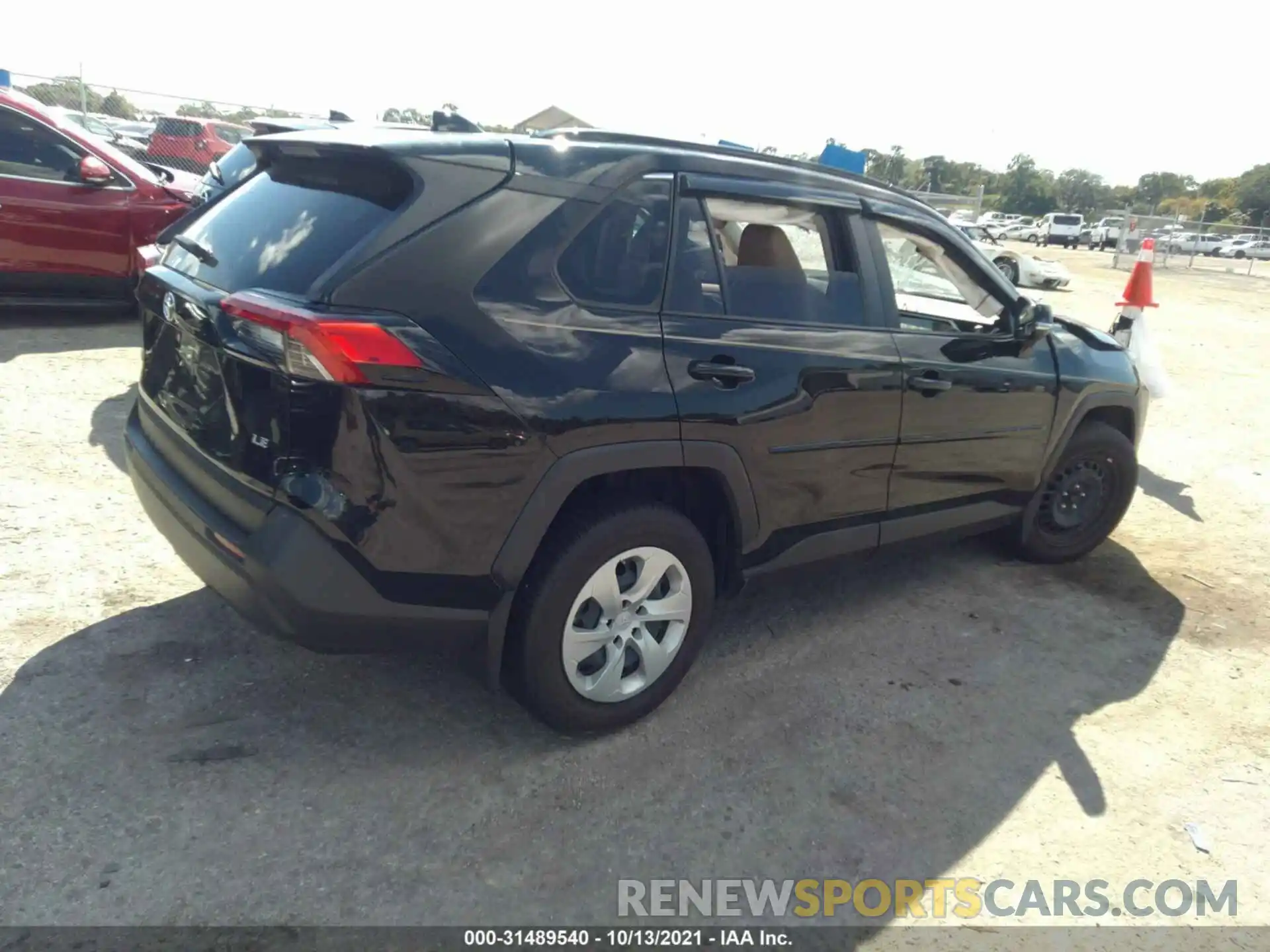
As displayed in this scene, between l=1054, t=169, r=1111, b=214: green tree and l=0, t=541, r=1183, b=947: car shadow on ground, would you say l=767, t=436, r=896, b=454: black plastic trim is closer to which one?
l=0, t=541, r=1183, b=947: car shadow on ground

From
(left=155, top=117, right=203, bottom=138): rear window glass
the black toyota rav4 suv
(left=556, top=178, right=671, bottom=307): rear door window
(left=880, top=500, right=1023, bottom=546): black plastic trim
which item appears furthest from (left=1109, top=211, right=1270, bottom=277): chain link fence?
(left=556, top=178, right=671, bottom=307): rear door window

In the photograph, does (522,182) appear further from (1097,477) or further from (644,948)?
(1097,477)

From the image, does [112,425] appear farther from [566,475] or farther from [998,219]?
[998,219]

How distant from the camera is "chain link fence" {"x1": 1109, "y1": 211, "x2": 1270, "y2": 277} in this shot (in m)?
30.0

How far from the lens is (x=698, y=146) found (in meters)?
3.21

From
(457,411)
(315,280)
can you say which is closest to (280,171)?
(315,280)

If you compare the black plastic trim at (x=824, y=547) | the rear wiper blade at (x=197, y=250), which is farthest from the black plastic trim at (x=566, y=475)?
the rear wiper blade at (x=197, y=250)

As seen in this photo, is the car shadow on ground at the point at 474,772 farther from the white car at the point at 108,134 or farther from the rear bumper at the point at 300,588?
the white car at the point at 108,134

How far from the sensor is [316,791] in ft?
8.89

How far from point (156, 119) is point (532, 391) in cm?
1786

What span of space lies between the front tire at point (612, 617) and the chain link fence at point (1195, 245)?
25.0 metres

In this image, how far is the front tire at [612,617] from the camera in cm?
277

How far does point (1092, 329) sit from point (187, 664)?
4.52 m

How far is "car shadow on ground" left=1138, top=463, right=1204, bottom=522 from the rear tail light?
5106 millimetres
